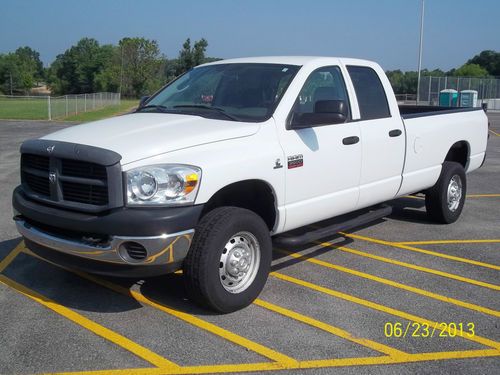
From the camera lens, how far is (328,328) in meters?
4.26

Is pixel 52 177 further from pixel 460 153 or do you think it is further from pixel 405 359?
pixel 460 153

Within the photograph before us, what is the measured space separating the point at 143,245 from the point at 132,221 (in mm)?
184

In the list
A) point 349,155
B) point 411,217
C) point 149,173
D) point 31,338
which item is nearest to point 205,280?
point 149,173

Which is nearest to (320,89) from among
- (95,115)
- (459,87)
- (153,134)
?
(153,134)

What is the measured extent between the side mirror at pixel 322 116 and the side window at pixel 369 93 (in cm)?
99

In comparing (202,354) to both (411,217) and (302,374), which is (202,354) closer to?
(302,374)

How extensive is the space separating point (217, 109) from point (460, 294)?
269 centimetres

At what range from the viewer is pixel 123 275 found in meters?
4.07

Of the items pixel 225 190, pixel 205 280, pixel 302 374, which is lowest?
pixel 302 374

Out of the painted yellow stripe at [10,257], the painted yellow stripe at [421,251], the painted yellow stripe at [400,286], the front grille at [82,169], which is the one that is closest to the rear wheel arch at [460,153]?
the painted yellow stripe at [421,251]

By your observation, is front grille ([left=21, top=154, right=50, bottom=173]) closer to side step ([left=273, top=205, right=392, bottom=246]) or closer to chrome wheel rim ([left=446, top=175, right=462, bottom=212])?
Result: side step ([left=273, top=205, right=392, bottom=246])

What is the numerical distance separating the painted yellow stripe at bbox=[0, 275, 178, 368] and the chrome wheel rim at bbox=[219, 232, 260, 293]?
0.81m

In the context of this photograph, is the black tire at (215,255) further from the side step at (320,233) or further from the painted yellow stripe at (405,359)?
the painted yellow stripe at (405,359)

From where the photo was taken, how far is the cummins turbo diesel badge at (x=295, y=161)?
4.75m
